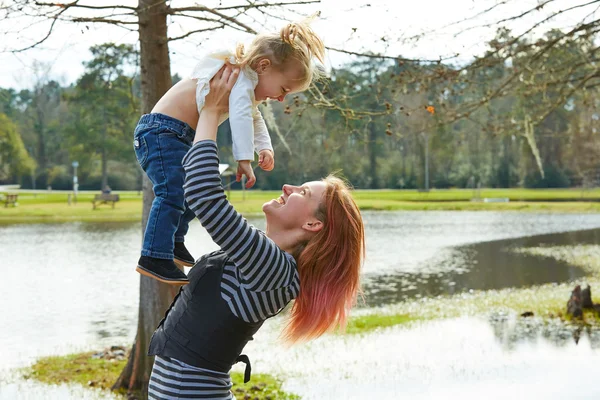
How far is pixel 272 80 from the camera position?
90.6 inches

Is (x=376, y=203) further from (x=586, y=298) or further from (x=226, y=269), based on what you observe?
(x=226, y=269)

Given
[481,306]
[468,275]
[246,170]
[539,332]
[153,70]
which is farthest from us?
[468,275]

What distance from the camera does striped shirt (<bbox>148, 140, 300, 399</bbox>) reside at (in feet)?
6.63

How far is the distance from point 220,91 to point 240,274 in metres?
0.53

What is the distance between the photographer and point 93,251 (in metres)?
21.3

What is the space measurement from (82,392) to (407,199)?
41148 mm

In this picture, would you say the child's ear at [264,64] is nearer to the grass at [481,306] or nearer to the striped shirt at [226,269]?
the striped shirt at [226,269]

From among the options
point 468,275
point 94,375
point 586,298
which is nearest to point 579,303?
point 586,298

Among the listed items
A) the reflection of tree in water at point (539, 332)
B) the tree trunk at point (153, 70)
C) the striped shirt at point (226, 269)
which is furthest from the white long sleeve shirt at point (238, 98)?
the reflection of tree in water at point (539, 332)

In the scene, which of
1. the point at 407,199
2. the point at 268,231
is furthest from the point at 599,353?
the point at 407,199

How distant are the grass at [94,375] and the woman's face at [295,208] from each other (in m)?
4.61

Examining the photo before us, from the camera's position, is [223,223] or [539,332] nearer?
[223,223]

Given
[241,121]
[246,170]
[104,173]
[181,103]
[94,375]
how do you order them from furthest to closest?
[104,173] → [94,375] → [181,103] → [246,170] → [241,121]

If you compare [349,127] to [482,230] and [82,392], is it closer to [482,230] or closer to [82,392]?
[82,392]
